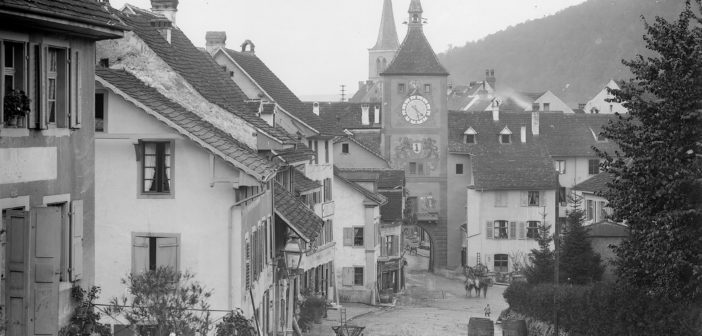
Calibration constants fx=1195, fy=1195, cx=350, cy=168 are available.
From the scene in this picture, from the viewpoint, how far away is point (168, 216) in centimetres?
2634

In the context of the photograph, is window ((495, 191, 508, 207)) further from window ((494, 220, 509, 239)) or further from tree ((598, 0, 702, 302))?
tree ((598, 0, 702, 302))

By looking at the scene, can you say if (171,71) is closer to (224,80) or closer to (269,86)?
(224,80)

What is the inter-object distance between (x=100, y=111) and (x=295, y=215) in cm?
1145

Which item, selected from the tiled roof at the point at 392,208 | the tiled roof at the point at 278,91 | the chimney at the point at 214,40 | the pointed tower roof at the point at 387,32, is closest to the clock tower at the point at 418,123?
the tiled roof at the point at 392,208

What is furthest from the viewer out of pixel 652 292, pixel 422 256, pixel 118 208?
pixel 422 256

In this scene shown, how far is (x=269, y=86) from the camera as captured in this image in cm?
5784

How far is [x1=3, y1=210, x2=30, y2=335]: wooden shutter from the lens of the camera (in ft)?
48.0

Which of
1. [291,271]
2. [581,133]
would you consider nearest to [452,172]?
[581,133]

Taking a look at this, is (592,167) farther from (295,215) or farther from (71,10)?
(71,10)

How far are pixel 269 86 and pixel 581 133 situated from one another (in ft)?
127

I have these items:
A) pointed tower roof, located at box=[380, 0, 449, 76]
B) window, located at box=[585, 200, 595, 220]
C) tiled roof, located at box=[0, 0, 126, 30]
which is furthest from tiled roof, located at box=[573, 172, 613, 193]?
tiled roof, located at box=[0, 0, 126, 30]

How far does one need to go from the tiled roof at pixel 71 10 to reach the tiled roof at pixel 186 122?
856 centimetres

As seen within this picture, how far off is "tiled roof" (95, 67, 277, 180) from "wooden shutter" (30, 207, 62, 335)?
32.5ft

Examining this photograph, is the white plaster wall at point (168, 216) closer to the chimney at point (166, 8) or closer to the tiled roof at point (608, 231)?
the chimney at point (166, 8)
